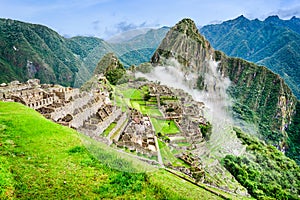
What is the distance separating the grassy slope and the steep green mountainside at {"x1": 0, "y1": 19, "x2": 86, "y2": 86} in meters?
105

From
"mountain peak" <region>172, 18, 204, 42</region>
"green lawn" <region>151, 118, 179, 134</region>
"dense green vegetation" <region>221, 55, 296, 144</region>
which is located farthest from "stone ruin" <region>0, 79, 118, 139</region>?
"dense green vegetation" <region>221, 55, 296, 144</region>

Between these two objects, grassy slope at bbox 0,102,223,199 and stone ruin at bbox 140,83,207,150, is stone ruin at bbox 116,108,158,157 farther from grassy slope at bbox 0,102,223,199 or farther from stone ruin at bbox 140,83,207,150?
grassy slope at bbox 0,102,223,199

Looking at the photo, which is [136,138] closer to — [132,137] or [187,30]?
[132,137]

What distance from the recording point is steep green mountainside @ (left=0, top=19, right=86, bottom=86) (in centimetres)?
12069

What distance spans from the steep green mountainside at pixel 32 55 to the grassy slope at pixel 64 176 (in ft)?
346

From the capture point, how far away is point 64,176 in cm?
751

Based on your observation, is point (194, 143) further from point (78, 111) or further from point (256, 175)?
point (256, 175)

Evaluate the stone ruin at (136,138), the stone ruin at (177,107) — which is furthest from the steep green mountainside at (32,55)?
the stone ruin at (177,107)

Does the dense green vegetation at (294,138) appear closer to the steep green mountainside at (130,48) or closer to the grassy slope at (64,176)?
the grassy slope at (64,176)

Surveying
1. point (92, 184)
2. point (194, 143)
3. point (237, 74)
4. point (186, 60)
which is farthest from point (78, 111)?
point (237, 74)

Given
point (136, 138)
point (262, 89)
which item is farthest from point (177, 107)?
point (262, 89)

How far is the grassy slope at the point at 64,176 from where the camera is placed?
265 inches

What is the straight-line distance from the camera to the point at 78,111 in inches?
758

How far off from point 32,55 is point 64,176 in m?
140
